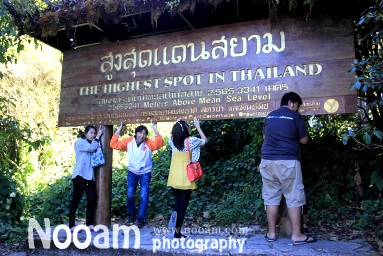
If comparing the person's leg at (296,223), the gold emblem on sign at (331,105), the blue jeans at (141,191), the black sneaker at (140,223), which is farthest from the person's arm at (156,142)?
the gold emblem on sign at (331,105)

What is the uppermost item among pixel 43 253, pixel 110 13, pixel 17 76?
pixel 17 76

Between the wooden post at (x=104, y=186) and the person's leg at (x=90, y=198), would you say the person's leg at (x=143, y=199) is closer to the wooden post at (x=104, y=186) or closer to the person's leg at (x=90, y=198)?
the wooden post at (x=104, y=186)

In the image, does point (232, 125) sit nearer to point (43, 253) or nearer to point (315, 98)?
point (315, 98)

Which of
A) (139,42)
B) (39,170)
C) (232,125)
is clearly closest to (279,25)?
(139,42)

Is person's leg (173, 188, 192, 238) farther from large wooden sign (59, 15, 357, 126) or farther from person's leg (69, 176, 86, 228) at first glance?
person's leg (69, 176, 86, 228)

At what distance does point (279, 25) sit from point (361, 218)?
3.02 m

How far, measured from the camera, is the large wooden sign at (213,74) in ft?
13.6

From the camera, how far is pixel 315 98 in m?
4.13

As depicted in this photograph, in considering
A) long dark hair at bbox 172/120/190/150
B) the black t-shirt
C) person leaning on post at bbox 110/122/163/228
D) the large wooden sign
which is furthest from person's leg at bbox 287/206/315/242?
person leaning on post at bbox 110/122/163/228

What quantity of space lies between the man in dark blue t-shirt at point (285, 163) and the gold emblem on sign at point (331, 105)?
0.31 m

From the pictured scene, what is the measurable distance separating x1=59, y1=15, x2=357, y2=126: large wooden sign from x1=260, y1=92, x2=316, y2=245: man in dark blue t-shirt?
236mm

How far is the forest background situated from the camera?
4930 mm

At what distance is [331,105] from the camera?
4.04 metres

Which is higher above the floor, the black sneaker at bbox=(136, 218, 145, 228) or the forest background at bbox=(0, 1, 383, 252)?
the forest background at bbox=(0, 1, 383, 252)
